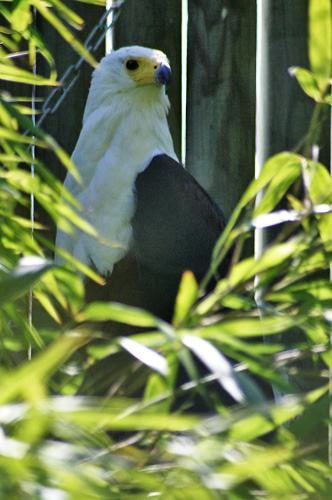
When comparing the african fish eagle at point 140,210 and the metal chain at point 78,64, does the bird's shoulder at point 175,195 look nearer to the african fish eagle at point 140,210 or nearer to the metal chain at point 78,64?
the african fish eagle at point 140,210

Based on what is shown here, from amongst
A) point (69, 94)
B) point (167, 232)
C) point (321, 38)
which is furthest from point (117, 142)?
point (321, 38)

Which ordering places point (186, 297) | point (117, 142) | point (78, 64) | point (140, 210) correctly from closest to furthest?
1. point (186, 297)
2. point (78, 64)
3. point (140, 210)
4. point (117, 142)

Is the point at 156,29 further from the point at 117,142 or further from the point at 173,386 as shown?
the point at 173,386

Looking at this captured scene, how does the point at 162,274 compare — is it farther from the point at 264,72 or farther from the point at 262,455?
the point at 262,455

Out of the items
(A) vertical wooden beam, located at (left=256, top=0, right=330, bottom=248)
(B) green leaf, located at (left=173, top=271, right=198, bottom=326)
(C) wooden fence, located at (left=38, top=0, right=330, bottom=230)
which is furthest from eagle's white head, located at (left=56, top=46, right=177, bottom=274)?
(B) green leaf, located at (left=173, top=271, right=198, bottom=326)

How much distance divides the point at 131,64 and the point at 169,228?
602 millimetres

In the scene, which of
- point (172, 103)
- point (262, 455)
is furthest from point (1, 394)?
point (172, 103)

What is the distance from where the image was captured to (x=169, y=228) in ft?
6.95

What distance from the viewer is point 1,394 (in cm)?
49

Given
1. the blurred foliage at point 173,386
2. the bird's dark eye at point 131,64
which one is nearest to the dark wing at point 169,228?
the bird's dark eye at point 131,64

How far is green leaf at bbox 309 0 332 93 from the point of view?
0.63 m

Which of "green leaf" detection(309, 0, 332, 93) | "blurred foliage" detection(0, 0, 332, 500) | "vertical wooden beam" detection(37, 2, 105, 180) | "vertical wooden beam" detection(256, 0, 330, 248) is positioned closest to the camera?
"blurred foliage" detection(0, 0, 332, 500)

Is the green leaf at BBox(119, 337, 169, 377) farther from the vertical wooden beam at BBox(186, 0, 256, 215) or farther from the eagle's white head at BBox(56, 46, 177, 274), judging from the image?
the vertical wooden beam at BBox(186, 0, 256, 215)

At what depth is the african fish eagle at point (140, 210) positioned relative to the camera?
209 centimetres
